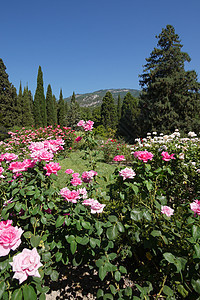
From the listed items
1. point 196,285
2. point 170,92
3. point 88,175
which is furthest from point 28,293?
point 170,92

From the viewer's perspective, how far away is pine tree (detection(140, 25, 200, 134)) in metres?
13.0

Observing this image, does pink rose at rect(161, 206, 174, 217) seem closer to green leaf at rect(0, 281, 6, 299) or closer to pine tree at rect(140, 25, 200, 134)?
green leaf at rect(0, 281, 6, 299)

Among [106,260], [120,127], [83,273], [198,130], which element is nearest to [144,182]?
[106,260]

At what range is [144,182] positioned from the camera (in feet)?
4.40

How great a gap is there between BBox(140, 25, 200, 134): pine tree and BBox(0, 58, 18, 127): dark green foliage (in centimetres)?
1196

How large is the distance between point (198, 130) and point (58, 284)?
14.1 meters

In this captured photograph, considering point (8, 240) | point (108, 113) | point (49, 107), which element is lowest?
point (8, 240)

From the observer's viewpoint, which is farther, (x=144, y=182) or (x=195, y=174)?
(x=195, y=174)

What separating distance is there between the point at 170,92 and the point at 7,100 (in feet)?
46.8

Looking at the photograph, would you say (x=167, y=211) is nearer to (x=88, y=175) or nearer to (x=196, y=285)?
(x=196, y=285)

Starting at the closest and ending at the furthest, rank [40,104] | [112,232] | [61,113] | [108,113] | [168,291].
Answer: [168,291], [112,232], [40,104], [108,113], [61,113]

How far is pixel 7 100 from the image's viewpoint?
15.3 m

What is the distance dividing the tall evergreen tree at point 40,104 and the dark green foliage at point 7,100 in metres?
5.84

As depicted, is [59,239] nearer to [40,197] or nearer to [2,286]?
[40,197]
